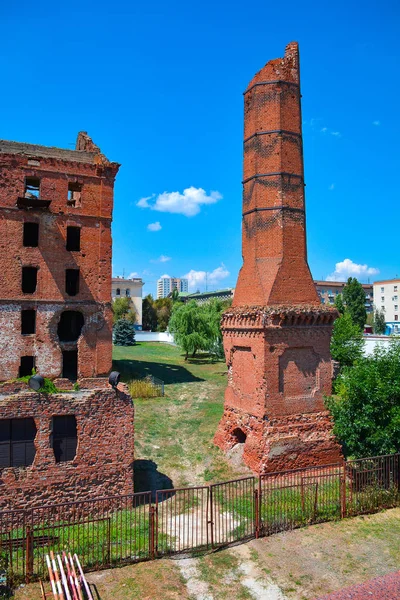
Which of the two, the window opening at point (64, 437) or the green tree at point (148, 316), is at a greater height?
the green tree at point (148, 316)

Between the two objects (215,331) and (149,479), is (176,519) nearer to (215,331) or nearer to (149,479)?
(149,479)

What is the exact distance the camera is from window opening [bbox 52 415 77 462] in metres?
13.7

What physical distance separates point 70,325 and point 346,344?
19394 mm

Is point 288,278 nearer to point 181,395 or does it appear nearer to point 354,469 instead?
point 354,469

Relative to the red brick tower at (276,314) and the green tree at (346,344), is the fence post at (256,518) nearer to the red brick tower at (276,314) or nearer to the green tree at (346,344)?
the red brick tower at (276,314)

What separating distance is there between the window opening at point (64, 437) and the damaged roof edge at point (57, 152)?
53.9 feet

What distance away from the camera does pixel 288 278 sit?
17172 millimetres

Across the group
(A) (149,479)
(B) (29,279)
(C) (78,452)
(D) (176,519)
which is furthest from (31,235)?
(D) (176,519)

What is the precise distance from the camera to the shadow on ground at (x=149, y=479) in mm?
15602

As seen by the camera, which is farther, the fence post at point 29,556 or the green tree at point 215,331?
the green tree at point 215,331

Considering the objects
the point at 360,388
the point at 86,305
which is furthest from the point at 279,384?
the point at 86,305

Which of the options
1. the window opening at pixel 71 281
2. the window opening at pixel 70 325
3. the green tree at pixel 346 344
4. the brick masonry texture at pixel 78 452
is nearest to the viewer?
the brick masonry texture at pixel 78 452

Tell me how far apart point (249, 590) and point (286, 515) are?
10.5 feet

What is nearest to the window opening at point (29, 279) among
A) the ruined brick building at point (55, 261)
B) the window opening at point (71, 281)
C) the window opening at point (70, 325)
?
the ruined brick building at point (55, 261)
